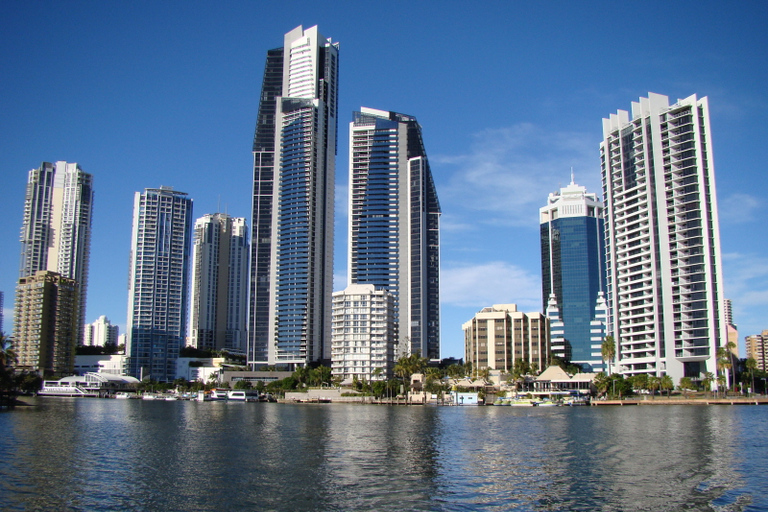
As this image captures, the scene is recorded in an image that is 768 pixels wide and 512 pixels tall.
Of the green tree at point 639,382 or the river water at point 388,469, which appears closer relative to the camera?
the river water at point 388,469

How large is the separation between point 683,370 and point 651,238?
3773cm

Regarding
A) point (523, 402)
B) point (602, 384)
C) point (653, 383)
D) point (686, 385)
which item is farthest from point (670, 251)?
point (523, 402)

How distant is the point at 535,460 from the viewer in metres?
57.3

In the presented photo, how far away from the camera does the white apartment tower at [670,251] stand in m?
176

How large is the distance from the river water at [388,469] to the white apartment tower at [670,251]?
95.3 metres

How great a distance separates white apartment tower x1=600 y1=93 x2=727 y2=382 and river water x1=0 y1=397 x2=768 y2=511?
95.3 metres

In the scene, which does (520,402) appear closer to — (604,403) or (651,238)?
(604,403)

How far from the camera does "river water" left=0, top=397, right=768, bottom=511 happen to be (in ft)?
132

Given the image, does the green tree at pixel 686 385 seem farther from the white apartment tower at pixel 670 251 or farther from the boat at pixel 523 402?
the boat at pixel 523 402

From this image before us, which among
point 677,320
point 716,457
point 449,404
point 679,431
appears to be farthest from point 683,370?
point 716,457

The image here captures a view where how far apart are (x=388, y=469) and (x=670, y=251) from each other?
154 meters

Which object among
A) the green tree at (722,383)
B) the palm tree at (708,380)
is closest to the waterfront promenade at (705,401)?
the green tree at (722,383)

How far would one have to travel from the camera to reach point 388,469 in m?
52.3

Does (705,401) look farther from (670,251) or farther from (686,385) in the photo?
(670,251)
